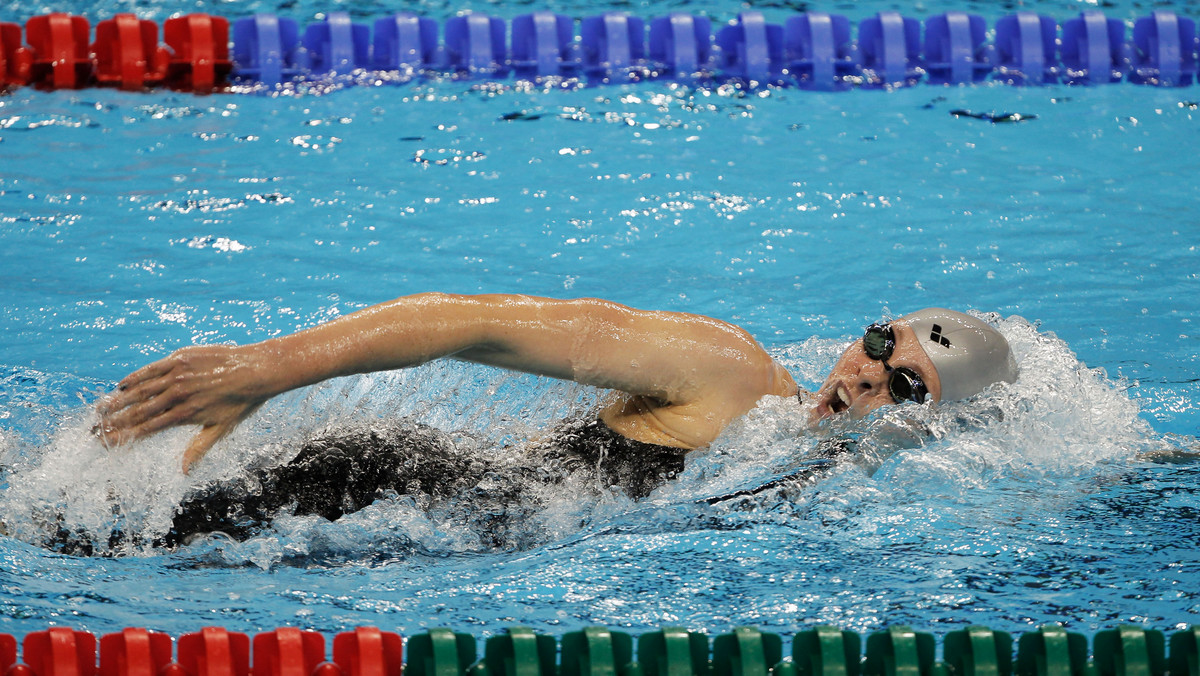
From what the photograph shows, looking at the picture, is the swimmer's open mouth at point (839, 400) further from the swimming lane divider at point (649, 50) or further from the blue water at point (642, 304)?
the swimming lane divider at point (649, 50)

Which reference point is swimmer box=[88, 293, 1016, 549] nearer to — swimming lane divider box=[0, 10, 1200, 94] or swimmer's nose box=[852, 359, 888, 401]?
swimmer's nose box=[852, 359, 888, 401]

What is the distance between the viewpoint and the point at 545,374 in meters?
2.48

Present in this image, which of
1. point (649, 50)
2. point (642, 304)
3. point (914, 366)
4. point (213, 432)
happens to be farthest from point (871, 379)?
point (649, 50)

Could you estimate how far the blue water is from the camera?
248 cm

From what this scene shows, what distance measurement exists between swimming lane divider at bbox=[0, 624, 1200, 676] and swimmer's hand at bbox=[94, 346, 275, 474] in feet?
1.26

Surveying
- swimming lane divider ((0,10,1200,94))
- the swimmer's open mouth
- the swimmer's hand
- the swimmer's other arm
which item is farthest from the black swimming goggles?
swimming lane divider ((0,10,1200,94))

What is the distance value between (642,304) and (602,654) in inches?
95.6

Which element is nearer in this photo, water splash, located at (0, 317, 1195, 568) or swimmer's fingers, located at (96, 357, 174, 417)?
swimmer's fingers, located at (96, 357, 174, 417)

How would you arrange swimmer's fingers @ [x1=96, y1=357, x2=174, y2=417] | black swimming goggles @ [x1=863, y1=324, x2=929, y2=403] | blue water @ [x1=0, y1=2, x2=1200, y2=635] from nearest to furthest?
swimmer's fingers @ [x1=96, y1=357, x2=174, y2=417]
blue water @ [x1=0, y1=2, x2=1200, y2=635]
black swimming goggles @ [x1=863, y1=324, x2=929, y2=403]

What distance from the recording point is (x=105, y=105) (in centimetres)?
612

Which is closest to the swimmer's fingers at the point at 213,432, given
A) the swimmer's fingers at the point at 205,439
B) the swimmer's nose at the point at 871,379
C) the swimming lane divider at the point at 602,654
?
the swimmer's fingers at the point at 205,439

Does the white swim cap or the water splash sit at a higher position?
the white swim cap

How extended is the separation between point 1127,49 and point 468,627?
20.9ft

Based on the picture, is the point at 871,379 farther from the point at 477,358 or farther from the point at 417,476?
the point at 417,476
